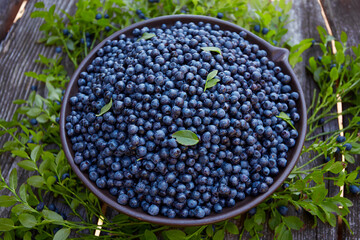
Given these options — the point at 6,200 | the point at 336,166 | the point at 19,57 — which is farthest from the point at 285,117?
the point at 19,57

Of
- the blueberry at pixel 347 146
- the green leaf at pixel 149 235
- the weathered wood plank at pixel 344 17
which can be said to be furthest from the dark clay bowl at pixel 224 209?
the weathered wood plank at pixel 344 17

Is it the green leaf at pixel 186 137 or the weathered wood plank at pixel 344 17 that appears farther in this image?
the weathered wood plank at pixel 344 17

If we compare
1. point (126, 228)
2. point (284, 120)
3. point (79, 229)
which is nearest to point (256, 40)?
point (284, 120)

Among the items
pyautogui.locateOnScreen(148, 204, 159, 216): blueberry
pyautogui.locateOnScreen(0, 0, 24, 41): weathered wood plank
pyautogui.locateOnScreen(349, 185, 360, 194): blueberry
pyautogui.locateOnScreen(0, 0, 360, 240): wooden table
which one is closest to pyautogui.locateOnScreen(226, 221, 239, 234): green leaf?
pyautogui.locateOnScreen(148, 204, 159, 216): blueberry

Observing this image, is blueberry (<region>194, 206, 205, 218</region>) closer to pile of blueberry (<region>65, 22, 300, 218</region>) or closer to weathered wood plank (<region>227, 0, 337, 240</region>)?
pile of blueberry (<region>65, 22, 300, 218</region>)

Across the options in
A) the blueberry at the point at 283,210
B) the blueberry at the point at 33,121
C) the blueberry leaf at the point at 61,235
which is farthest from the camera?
the blueberry at the point at 33,121

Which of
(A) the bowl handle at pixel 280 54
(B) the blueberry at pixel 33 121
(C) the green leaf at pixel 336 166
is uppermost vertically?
(A) the bowl handle at pixel 280 54

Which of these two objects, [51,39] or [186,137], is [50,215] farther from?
[51,39]

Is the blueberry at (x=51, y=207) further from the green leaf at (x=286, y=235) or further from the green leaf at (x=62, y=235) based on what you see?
the green leaf at (x=286, y=235)
